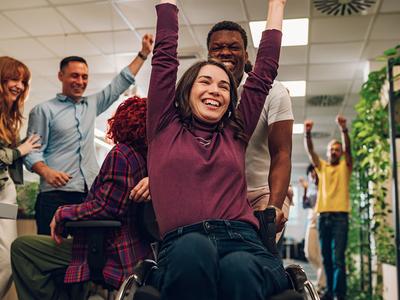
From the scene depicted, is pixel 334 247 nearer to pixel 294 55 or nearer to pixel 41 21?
pixel 294 55

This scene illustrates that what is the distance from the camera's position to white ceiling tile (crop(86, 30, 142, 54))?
5.16 m

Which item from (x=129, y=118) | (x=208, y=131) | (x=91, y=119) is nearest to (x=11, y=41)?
(x=91, y=119)

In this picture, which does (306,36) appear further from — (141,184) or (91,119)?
(141,184)

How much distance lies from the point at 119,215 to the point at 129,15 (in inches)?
135

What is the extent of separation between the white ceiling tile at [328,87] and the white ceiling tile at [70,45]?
10.0 feet

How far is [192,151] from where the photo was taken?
1.26m

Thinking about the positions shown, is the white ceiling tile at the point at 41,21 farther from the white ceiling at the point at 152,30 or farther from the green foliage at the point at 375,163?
the green foliage at the point at 375,163

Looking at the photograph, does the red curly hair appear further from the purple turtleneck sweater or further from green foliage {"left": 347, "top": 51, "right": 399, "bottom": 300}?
green foliage {"left": 347, "top": 51, "right": 399, "bottom": 300}

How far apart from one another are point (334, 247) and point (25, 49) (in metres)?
4.20

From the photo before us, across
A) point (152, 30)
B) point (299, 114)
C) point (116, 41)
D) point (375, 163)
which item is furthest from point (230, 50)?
point (299, 114)

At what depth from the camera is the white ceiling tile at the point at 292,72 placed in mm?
5992

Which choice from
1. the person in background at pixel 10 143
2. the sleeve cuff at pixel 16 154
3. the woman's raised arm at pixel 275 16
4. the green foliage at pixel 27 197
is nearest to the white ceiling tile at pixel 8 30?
the green foliage at pixel 27 197

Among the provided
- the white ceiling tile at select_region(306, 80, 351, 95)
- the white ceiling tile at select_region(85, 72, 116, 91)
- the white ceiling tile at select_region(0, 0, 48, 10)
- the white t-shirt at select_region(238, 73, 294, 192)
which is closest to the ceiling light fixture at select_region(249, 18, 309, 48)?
the white ceiling tile at select_region(306, 80, 351, 95)

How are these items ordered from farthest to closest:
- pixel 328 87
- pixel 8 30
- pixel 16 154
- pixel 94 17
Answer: pixel 328 87
pixel 8 30
pixel 94 17
pixel 16 154
